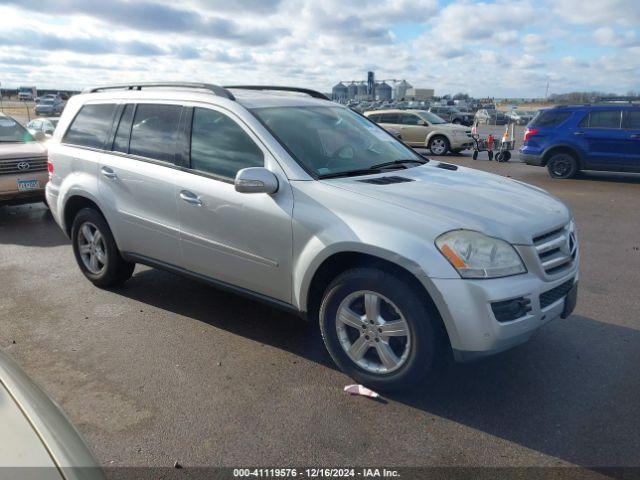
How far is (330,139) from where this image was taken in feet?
14.1

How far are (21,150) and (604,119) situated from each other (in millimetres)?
11601

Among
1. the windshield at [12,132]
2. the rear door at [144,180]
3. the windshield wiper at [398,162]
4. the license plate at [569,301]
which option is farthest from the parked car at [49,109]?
the license plate at [569,301]

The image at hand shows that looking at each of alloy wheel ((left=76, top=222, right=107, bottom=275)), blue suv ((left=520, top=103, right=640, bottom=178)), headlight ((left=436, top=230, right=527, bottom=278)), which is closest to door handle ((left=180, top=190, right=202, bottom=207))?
alloy wheel ((left=76, top=222, right=107, bottom=275))

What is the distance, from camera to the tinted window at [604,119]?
12.3 metres

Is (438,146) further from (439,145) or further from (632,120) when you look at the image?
(632,120)

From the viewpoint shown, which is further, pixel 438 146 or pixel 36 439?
pixel 438 146

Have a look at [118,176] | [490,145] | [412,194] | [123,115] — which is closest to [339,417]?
[412,194]

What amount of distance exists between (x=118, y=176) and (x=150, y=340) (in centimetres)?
144

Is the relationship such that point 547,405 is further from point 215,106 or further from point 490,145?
point 490,145

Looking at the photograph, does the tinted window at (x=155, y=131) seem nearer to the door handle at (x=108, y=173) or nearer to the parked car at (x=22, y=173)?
the door handle at (x=108, y=173)

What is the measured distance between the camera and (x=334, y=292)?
3.48 m

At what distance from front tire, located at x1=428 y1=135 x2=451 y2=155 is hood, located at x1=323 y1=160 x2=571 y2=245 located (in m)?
15.5

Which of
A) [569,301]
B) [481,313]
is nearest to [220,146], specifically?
[481,313]

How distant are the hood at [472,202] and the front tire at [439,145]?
15.5 meters
